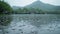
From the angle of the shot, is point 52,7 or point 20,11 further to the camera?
point 52,7

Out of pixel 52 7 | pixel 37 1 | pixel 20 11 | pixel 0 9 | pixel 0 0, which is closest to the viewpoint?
pixel 0 9

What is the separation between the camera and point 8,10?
130 feet

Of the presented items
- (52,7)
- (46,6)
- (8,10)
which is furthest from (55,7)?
(8,10)

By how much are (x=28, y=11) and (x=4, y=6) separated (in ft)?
61.9

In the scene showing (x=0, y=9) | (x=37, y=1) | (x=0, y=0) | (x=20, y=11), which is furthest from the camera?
(x=37, y=1)

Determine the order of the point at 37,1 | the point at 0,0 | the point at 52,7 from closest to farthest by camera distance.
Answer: the point at 0,0 < the point at 37,1 < the point at 52,7

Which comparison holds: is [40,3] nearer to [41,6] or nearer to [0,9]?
[41,6]

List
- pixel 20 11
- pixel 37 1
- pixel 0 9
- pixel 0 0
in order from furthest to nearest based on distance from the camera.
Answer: pixel 37 1, pixel 20 11, pixel 0 0, pixel 0 9

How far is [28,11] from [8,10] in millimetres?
16492

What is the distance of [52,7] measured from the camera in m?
75.8

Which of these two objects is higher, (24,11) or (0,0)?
(0,0)

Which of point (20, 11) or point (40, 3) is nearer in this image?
point (20, 11)

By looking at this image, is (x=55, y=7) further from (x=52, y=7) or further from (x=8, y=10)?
(x=8, y=10)

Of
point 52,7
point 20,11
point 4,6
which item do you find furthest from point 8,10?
point 52,7
